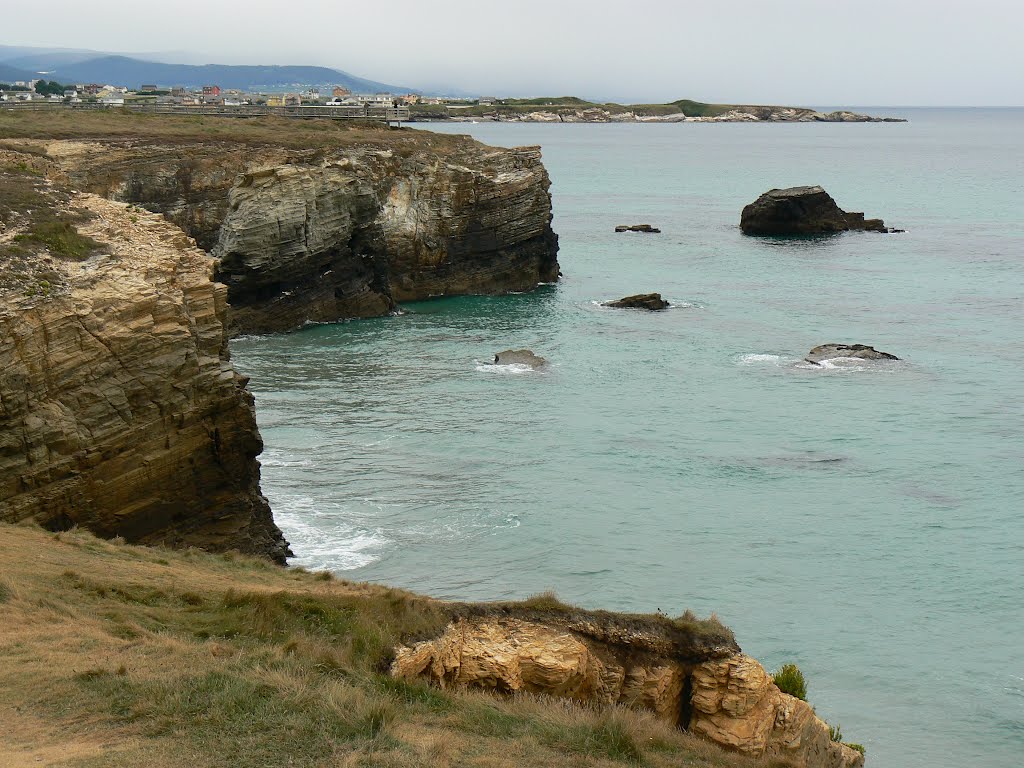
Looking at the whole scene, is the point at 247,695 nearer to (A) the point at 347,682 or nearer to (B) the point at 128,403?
(A) the point at 347,682

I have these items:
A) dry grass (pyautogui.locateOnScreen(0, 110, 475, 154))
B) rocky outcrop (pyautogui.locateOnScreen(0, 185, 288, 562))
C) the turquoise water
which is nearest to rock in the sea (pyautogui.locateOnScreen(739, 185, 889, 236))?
the turquoise water

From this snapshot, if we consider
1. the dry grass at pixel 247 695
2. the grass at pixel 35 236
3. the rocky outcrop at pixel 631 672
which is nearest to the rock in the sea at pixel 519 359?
the grass at pixel 35 236

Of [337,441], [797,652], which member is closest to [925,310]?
[337,441]

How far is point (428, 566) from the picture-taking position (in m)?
28.6

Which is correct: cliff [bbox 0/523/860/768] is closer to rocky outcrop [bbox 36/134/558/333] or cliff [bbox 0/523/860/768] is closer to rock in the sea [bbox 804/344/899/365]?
rock in the sea [bbox 804/344/899/365]

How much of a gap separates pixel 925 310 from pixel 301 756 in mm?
56029

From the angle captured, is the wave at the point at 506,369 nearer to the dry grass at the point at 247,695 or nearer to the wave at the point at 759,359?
the wave at the point at 759,359

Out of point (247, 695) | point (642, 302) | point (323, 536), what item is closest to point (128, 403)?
point (323, 536)

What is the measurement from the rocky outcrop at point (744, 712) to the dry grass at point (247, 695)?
1140 millimetres

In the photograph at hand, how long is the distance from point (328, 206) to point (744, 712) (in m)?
44.7

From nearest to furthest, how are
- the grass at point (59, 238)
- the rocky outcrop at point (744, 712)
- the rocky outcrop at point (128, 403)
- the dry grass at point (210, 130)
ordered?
the rocky outcrop at point (744, 712) < the rocky outcrop at point (128, 403) < the grass at point (59, 238) < the dry grass at point (210, 130)

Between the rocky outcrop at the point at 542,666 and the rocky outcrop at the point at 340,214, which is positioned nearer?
the rocky outcrop at the point at 542,666

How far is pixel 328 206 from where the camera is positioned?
57.4m

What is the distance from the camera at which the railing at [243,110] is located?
3110 inches
